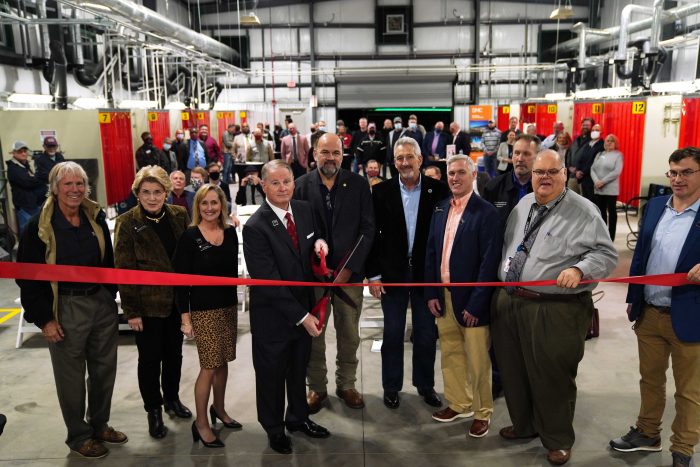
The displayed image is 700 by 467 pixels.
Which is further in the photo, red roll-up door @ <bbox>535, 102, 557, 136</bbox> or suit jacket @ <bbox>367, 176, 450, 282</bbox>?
red roll-up door @ <bbox>535, 102, 557, 136</bbox>

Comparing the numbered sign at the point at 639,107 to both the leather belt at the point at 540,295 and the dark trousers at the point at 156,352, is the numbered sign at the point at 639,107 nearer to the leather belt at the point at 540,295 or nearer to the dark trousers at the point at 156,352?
the leather belt at the point at 540,295

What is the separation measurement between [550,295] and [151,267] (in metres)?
2.28

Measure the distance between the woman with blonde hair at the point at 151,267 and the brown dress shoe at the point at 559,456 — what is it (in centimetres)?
234

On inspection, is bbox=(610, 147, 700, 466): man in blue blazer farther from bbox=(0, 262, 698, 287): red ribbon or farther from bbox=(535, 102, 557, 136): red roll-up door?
bbox=(535, 102, 557, 136): red roll-up door

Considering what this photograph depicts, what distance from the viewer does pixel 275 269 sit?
10.6 feet

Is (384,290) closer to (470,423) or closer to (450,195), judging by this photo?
(450,195)

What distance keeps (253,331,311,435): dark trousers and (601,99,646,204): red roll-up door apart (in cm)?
928

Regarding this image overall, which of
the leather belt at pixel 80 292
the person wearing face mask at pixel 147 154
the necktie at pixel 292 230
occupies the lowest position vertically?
the leather belt at pixel 80 292

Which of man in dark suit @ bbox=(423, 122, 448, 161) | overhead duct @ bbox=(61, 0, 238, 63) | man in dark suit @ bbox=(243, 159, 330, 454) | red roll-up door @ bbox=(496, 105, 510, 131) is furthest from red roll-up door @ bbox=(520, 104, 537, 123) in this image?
man in dark suit @ bbox=(243, 159, 330, 454)

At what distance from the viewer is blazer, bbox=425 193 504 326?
134 inches

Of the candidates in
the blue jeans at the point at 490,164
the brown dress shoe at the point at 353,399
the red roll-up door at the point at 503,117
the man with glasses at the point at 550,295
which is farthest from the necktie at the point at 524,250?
the red roll-up door at the point at 503,117

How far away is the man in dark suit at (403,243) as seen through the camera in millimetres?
3893

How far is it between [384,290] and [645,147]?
848 cm

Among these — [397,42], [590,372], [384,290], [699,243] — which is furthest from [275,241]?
[397,42]
